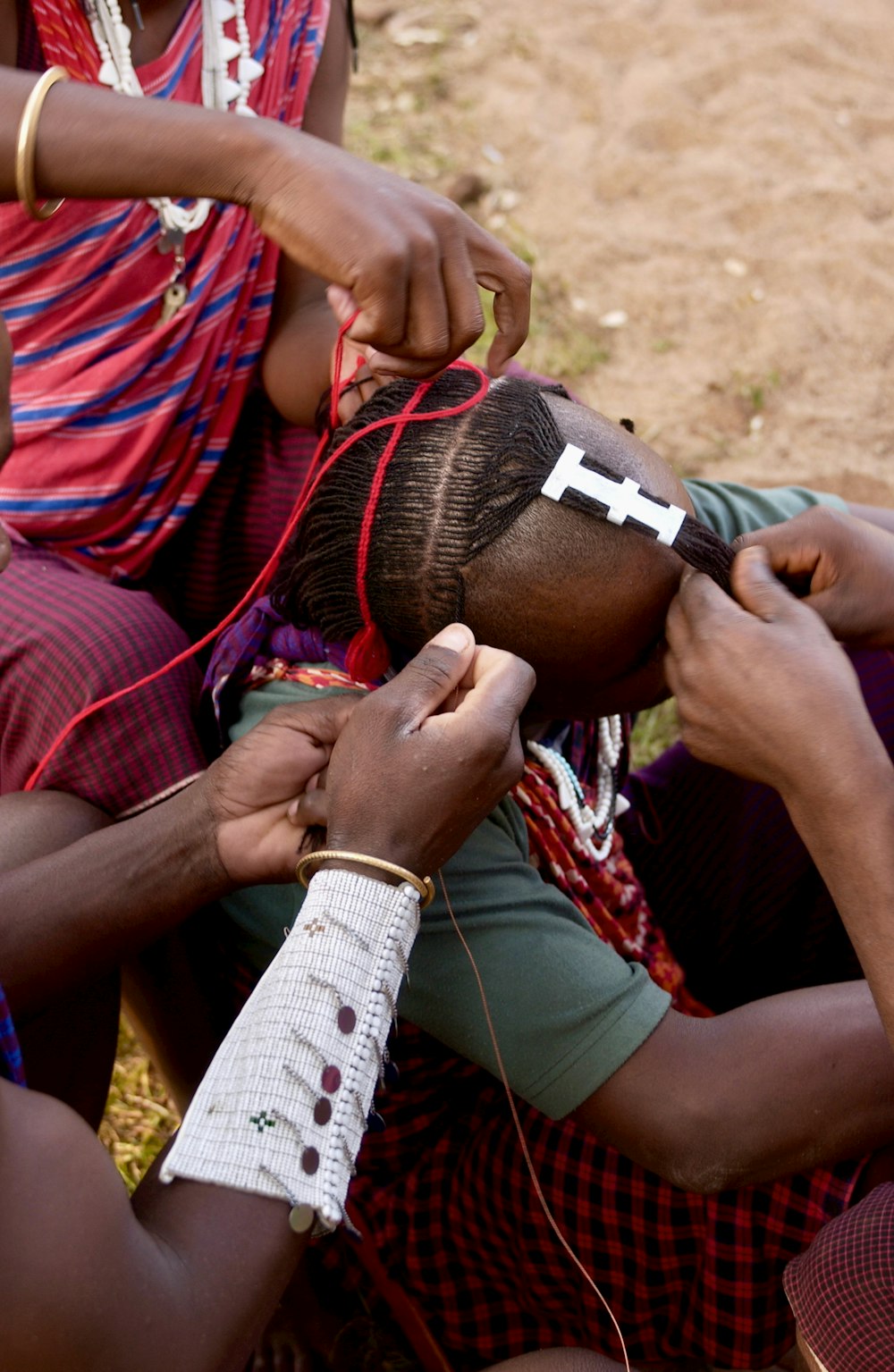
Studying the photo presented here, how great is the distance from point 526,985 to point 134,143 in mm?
1094

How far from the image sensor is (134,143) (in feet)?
5.01

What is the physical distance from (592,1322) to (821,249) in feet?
10.9

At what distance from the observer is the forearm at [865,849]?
151 centimetres

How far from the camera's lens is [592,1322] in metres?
1.88

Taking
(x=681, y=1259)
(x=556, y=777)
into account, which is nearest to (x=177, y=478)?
(x=556, y=777)

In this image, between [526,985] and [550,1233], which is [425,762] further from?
[550,1233]

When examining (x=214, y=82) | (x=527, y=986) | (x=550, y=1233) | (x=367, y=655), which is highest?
(x=214, y=82)

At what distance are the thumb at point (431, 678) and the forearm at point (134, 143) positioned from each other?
564 mm

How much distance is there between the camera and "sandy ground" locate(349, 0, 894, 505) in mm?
3789

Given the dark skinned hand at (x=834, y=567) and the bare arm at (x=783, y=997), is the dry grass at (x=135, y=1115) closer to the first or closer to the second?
the bare arm at (x=783, y=997)

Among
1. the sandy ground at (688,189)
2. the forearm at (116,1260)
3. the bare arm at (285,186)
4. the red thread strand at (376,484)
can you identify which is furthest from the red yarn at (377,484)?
the sandy ground at (688,189)

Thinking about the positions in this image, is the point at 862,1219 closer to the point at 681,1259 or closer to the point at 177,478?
the point at 681,1259

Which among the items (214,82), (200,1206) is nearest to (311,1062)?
(200,1206)

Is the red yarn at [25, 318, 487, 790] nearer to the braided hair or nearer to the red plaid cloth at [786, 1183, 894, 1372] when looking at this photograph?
the braided hair
